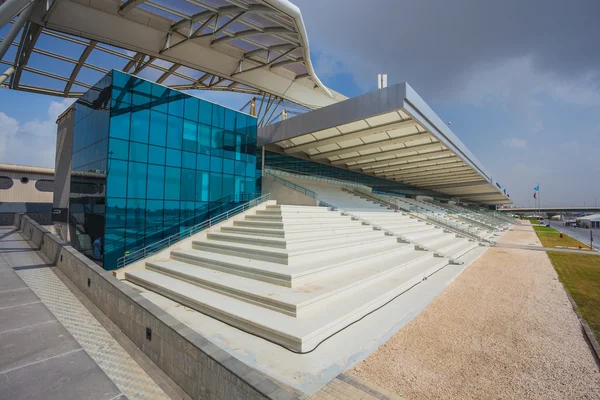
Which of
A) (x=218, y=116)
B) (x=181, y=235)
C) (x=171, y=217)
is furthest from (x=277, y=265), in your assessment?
(x=218, y=116)

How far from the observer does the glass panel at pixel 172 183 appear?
46.9 feet

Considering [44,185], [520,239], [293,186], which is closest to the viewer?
[293,186]

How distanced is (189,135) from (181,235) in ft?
18.3

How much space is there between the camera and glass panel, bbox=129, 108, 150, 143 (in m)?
13.1

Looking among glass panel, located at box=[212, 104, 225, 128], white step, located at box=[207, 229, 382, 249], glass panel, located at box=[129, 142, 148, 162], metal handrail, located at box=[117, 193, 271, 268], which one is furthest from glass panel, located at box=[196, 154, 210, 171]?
white step, located at box=[207, 229, 382, 249]

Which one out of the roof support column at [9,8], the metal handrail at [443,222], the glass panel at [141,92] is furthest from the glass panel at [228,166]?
the metal handrail at [443,222]

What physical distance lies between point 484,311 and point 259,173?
61.7ft

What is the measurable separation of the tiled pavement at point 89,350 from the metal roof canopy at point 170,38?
7.92m

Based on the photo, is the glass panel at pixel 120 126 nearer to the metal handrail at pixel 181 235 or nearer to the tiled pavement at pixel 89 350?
the metal handrail at pixel 181 235

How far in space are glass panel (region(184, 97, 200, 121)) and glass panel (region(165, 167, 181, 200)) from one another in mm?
3163

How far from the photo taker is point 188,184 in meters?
15.2

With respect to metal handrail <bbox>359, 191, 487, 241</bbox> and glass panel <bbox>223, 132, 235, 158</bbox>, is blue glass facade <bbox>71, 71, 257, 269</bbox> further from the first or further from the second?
metal handrail <bbox>359, 191, 487, 241</bbox>

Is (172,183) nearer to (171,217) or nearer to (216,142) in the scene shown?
(171,217)

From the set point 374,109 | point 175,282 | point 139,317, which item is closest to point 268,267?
point 175,282
